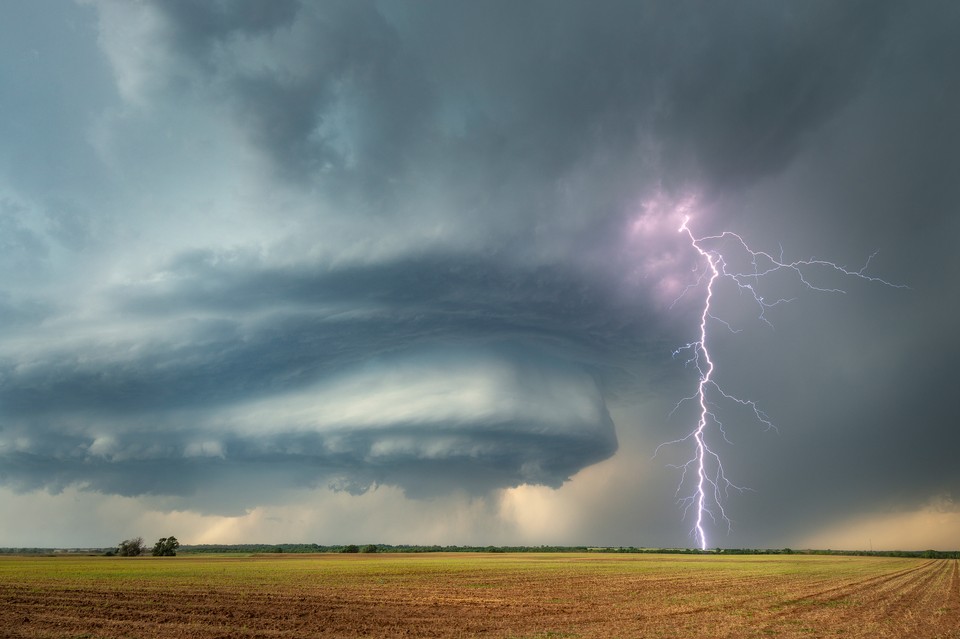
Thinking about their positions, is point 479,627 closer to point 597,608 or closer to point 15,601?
point 597,608

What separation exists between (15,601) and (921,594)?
56522 mm

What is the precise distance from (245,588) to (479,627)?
24174 mm

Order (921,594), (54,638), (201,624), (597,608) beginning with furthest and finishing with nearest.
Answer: (921,594), (597,608), (201,624), (54,638)

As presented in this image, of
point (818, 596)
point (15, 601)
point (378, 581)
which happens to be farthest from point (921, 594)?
point (15, 601)

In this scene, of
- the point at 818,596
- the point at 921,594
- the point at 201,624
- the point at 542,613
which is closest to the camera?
the point at 201,624

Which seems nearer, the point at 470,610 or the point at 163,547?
the point at 470,610

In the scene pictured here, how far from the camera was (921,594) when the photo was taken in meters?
38.5

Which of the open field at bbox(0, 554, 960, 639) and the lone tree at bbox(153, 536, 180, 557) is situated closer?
the open field at bbox(0, 554, 960, 639)

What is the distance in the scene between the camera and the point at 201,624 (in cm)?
2286

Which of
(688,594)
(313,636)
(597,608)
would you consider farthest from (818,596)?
(313,636)

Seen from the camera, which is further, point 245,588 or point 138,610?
point 245,588

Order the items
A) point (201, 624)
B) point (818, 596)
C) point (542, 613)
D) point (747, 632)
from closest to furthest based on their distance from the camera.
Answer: point (747, 632), point (201, 624), point (542, 613), point (818, 596)

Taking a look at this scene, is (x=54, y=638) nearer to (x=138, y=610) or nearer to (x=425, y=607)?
(x=138, y=610)

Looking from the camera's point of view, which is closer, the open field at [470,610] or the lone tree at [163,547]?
the open field at [470,610]
